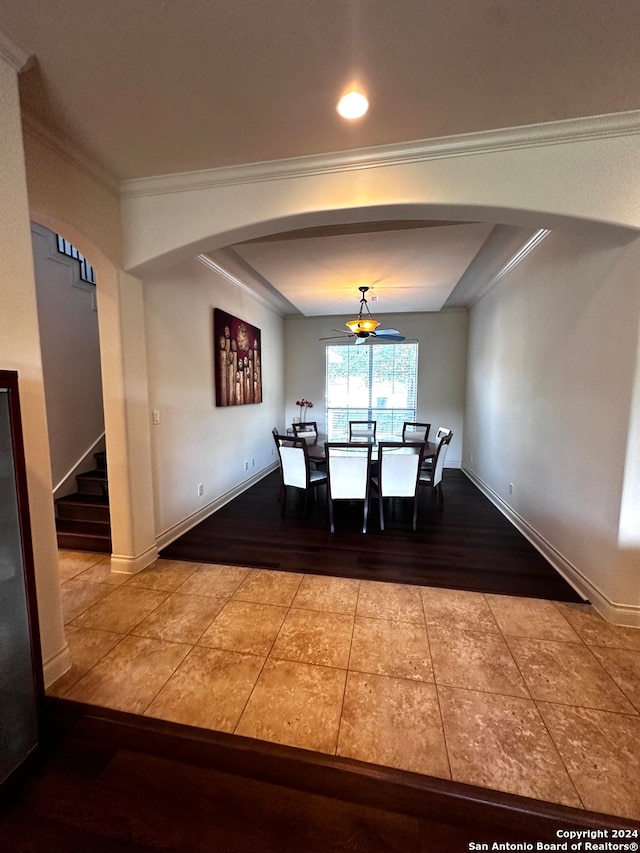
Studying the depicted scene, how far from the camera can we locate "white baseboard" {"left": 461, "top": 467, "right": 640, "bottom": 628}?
2.00 metres

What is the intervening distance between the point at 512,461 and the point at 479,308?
278cm

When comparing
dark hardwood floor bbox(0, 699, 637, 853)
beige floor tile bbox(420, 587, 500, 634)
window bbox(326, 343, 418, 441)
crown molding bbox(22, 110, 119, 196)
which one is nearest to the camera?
dark hardwood floor bbox(0, 699, 637, 853)

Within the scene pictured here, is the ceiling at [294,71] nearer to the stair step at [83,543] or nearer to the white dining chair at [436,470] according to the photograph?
the white dining chair at [436,470]

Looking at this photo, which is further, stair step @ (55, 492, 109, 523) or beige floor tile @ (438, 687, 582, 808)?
stair step @ (55, 492, 109, 523)

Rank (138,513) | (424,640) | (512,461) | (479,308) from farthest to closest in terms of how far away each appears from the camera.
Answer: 1. (479,308)
2. (512,461)
3. (138,513)
4. (424,640)

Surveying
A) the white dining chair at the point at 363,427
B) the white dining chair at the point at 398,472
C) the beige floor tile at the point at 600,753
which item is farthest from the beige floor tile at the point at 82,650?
the white dining chair at the point at 363,427

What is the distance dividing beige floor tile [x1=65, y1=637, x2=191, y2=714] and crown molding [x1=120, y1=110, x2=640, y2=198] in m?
2.87

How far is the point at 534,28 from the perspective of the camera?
1.29 m

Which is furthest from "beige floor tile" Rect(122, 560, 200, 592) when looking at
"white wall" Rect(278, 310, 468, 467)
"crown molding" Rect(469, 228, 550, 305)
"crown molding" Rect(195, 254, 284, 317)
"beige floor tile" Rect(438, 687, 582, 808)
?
"white wall" Rect(278, 310, 468, 467)

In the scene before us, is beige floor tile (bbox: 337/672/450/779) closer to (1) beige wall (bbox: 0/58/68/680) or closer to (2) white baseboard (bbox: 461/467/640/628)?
(2) white baseboard (bbox: 461/467/640/628)

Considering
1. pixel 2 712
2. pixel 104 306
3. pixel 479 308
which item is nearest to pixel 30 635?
pixel 2 712

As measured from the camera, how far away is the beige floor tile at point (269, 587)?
2.23 meters

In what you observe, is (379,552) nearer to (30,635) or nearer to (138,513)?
(138,513)

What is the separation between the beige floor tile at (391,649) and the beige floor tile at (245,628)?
49cm
